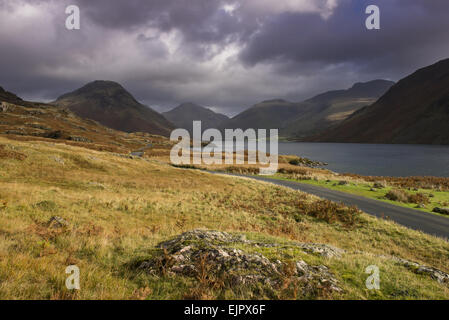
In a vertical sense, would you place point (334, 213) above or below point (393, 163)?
below

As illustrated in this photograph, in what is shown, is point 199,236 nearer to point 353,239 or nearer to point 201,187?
point 353,239

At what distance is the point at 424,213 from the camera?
84.8 feet

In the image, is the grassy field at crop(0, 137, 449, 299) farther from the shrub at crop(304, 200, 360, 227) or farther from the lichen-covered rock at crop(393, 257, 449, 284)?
the lichen-covered rock at crop(393, 257, 449, 284)

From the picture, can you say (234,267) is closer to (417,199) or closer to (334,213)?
(334,213)

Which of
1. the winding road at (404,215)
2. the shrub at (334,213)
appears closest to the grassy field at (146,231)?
the shrub at (334,213)

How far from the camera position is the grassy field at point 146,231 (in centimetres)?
570

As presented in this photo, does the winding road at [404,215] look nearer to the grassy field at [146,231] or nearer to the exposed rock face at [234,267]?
the grassy field at [146,231]

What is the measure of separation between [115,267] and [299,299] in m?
5.31

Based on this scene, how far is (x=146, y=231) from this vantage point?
12867 mm

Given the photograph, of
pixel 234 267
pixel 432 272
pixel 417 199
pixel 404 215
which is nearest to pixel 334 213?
pixel 404 215

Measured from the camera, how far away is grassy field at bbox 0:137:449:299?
5.70 metres

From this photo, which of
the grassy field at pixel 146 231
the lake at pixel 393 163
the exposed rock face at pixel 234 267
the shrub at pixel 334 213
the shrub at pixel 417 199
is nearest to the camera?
the grassy field at pixel 146 231

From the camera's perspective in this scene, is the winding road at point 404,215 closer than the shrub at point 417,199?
Yes

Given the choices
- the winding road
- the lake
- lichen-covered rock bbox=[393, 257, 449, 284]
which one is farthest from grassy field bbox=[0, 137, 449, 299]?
the lake
